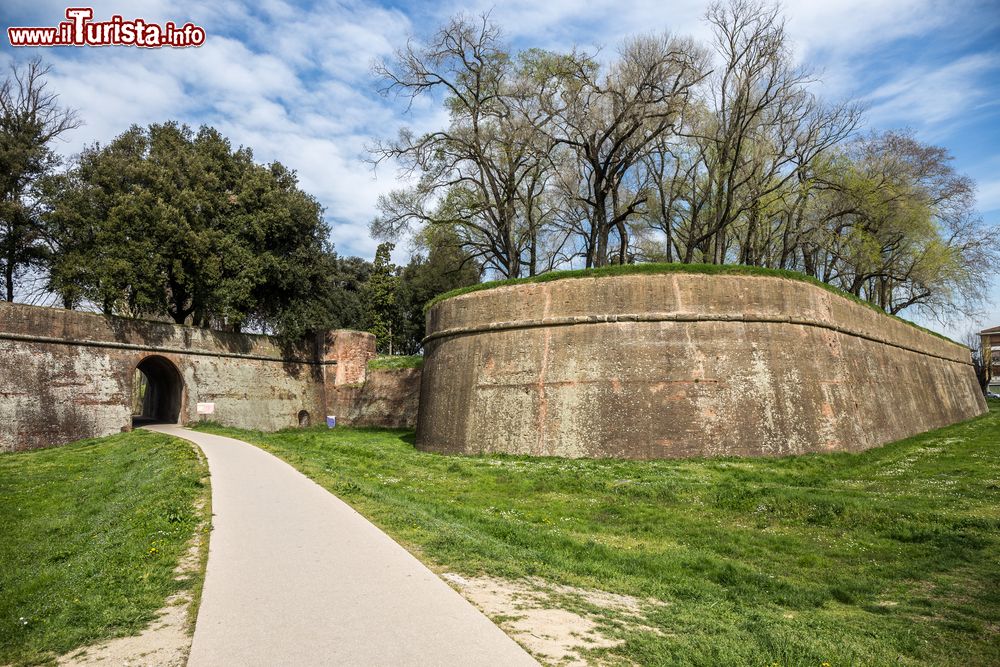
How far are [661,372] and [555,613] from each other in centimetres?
1100

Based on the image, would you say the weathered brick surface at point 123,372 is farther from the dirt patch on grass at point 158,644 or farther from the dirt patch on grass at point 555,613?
the dirt patch on grass at point 555,613

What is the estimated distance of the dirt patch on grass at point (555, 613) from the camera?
3866 mm

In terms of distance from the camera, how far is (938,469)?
1245cm

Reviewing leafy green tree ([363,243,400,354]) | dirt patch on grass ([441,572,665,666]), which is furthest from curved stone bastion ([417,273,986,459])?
leafy green tree ([363,243,400,354])

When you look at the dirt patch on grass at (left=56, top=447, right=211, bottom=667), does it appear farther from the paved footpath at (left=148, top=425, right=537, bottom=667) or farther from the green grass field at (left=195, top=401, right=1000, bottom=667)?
the green grass field at (left=195, top=401, right=1000, bottom=667)

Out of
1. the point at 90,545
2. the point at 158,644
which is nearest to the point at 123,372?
the point at 90,545

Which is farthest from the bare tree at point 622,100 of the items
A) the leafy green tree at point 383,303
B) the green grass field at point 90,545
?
the leafy green tree at point 383,303

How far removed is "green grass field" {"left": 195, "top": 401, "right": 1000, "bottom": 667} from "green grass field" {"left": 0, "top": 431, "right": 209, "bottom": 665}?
2336 mm

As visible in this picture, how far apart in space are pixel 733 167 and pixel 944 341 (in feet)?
55.1

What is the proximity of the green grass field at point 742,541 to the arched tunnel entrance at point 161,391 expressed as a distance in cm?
1424

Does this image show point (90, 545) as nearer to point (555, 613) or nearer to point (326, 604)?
point (326, 604)

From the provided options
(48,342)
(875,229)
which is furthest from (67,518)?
(875,229)

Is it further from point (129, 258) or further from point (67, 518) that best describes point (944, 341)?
point (129, 258)

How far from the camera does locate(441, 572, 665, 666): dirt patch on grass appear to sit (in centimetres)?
387
